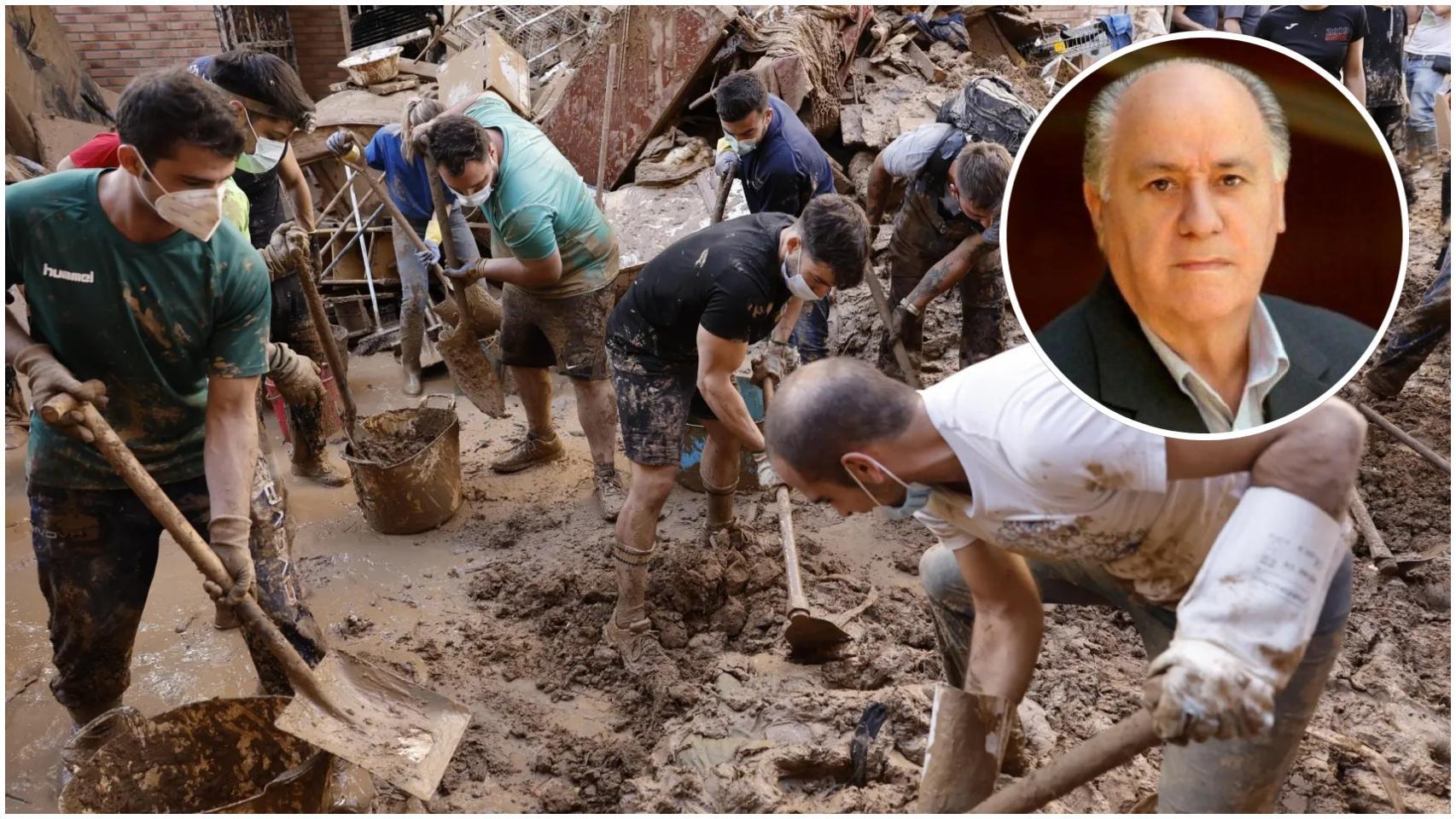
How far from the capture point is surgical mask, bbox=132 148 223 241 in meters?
2.49

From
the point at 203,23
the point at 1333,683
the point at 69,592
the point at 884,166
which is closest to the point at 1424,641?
the point at 1333,683

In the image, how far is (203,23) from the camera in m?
8.95

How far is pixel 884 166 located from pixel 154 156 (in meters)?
3.58

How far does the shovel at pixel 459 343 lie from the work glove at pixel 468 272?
103 millimetres

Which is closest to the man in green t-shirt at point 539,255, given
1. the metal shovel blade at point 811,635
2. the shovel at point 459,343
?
the shovel at point 459,343

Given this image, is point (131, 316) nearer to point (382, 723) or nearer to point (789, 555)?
point (382, 723)

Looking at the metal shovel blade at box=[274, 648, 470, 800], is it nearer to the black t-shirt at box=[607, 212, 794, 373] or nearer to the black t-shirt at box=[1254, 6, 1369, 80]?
the black t-shirt at box=[607, 212, 794, 373]

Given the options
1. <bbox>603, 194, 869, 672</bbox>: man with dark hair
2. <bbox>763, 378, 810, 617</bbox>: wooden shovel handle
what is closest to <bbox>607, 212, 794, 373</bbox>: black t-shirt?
<bbox>603, 194, 869, 672</bbox>: man with dark hair

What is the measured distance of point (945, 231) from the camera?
4.89 m

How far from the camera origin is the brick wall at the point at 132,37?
28.5ft

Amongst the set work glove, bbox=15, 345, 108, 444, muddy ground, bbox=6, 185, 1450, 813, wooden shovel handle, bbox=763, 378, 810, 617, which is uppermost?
work glove, bbox=15, 345, 108, 444

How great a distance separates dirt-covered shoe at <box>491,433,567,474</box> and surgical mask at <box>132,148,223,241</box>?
2.73 m

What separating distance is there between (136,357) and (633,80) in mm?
5474

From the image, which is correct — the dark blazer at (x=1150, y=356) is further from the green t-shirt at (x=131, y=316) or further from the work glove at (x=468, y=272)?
the work glove at (x=468, y=272)
